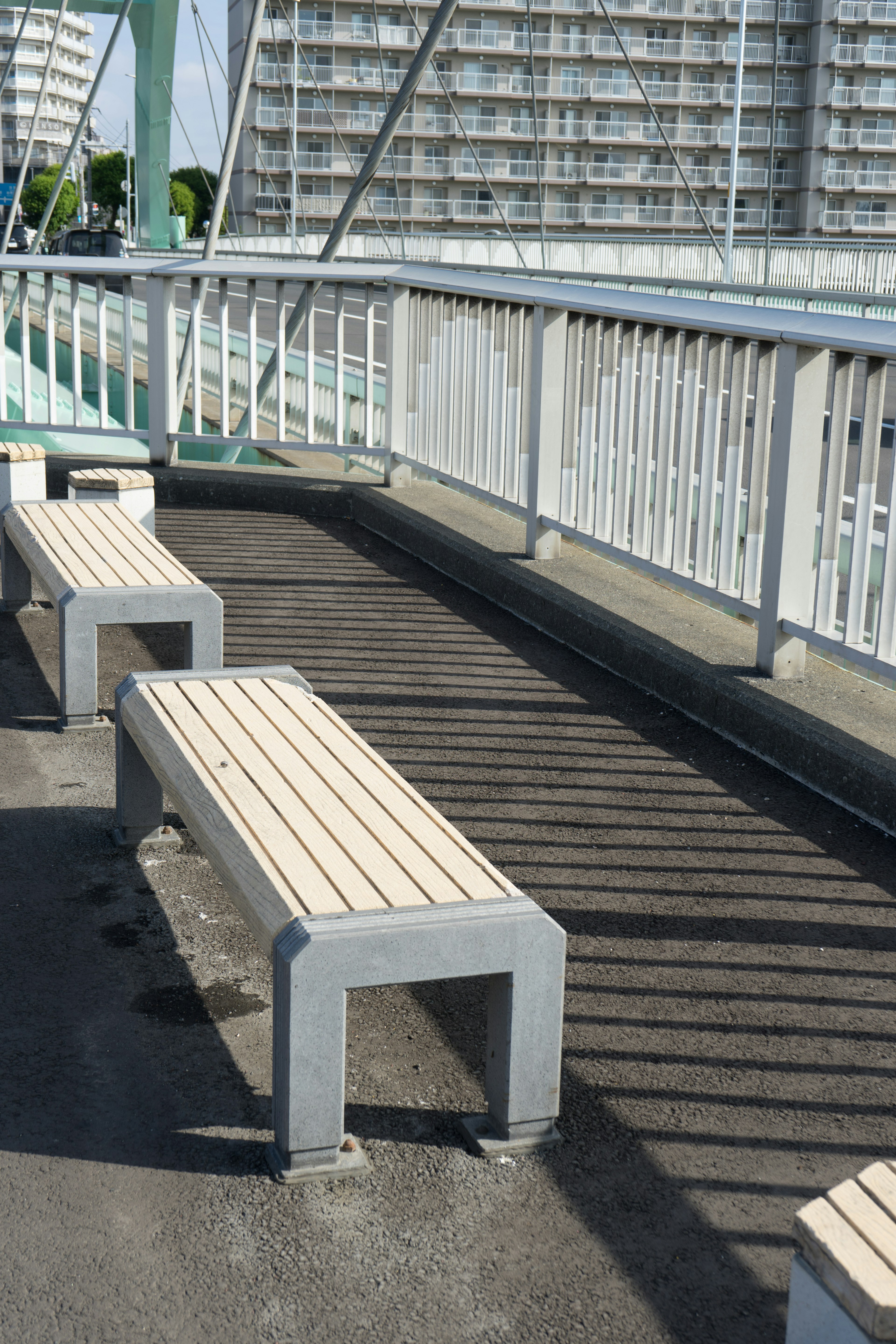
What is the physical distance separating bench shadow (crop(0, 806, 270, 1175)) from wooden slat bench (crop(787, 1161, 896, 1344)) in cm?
91

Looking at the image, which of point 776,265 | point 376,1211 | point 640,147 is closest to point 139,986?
point 376,1211

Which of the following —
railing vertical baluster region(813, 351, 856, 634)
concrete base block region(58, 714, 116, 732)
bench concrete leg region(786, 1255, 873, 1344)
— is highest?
railing vertical baluster region(813, 351, 856, 634)

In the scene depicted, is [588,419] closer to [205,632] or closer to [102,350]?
[205,632]

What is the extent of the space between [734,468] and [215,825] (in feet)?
7.81

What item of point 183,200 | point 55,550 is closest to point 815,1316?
point 55,550

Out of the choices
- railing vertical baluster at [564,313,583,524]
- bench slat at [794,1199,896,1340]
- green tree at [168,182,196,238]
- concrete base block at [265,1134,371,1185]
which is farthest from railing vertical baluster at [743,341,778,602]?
A: green tree at [168,182,196,238]

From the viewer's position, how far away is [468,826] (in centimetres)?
354

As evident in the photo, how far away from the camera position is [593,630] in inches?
198

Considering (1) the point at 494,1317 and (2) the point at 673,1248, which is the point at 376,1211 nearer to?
(1) the point at 494,1317

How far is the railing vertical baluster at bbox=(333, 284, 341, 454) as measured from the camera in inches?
288

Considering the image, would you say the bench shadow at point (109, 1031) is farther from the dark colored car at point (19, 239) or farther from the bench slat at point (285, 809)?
the dark colored car at point (19, 239)

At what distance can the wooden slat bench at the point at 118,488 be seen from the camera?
576 cm

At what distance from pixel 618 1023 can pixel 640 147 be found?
81.6 metres

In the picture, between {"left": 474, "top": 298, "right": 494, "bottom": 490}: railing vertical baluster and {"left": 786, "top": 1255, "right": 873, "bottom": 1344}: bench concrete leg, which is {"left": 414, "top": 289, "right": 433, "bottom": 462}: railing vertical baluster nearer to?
{"left": 474, "top": 298, "right": 494, "bottom": 490}: railing vertical baluster
